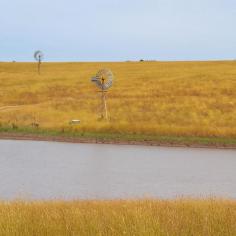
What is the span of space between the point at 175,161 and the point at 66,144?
779 cm

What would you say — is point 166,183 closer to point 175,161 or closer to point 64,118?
point 175,161

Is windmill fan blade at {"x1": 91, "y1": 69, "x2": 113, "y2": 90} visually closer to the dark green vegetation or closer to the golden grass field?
the golden grass field

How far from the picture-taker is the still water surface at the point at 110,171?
15836 millimetres

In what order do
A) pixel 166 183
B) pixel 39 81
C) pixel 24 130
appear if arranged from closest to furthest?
pixel 166 183
pixel 24 130
pixel 39 81

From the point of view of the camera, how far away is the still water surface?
15.8 m

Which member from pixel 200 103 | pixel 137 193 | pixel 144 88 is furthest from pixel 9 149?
pixel 144 88

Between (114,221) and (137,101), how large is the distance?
39937mm

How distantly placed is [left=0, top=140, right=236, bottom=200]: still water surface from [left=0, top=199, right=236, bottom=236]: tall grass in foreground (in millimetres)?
4798

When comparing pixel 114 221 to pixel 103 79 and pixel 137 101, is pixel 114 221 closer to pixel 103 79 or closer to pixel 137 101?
pixel 103 79

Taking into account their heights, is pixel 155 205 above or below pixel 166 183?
above

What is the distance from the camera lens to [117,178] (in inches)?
733

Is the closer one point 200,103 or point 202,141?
point 202,141

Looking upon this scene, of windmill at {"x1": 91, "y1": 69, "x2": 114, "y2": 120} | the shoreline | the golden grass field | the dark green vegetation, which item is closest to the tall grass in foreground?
the shoreline

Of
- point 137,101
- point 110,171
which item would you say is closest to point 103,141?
point 110,171
